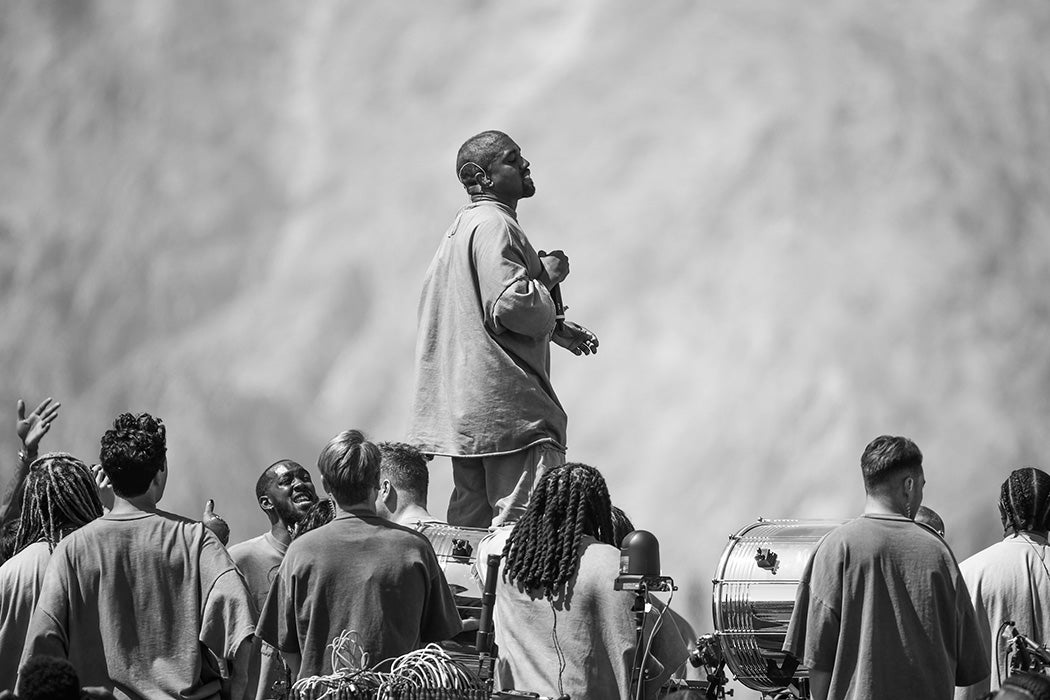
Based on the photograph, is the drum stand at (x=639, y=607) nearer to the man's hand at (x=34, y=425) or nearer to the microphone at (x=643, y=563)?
the microphone at (x=643, y=563)

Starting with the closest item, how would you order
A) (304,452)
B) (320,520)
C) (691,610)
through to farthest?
(320,520) → (691,610) → (304,452)

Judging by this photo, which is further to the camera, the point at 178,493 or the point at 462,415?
the point at 178,493

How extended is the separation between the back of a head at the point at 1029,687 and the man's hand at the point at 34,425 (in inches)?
146

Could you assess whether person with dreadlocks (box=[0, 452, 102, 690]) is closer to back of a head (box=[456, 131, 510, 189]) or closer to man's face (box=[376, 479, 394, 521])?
man's face (box=[376, 479, 394, 521])

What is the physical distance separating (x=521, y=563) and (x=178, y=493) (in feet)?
27.8

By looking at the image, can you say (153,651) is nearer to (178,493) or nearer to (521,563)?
(521,563)

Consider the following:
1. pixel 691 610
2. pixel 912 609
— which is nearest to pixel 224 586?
pixel 912 609

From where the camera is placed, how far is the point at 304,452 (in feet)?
45.8

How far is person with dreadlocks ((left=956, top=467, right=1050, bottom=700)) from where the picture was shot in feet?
23.6

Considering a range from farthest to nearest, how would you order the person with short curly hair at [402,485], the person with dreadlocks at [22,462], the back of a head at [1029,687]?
the person with short curly hair at [402,485] < the person with dreadlocks at [22,462] < the back of a head at [1029,687]

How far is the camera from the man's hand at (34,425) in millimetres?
7077

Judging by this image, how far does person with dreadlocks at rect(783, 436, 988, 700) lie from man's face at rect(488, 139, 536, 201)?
2549 millimetres

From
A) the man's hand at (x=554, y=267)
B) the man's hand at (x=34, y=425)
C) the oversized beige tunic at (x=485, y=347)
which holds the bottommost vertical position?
the man's hand at (x=34, y=425)

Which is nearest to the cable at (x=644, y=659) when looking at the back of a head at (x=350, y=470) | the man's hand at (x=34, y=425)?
the back of a head at (x=350, y=470)
